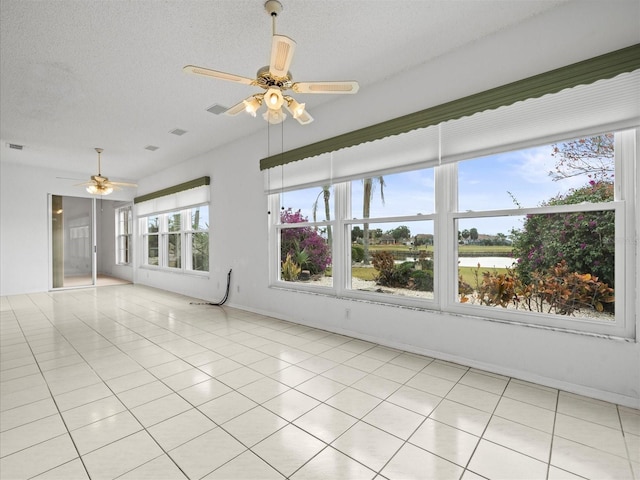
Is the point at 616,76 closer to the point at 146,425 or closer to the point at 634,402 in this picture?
the point at 634,402

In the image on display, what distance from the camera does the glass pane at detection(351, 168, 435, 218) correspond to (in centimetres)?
331

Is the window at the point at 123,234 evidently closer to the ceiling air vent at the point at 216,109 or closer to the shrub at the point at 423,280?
the ceiling air vent at the point at 216,109

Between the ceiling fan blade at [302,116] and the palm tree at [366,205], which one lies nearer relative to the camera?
the ceiling fan blade at [302,116]

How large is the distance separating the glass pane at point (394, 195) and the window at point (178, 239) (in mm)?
Answer: 3684

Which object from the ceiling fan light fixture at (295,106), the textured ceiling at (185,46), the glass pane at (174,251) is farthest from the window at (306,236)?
the glass pane at (174,251)

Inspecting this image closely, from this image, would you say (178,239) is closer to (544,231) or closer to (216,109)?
(216,109)

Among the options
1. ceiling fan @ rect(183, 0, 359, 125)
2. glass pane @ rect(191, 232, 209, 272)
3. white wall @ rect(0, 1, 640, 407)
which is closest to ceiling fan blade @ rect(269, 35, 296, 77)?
ceiling fan @ rect(183, 0, 359, 125)

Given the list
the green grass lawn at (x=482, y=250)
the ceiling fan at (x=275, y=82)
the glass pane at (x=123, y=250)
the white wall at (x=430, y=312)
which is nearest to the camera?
the ceiling fan at (x=275, y=82)

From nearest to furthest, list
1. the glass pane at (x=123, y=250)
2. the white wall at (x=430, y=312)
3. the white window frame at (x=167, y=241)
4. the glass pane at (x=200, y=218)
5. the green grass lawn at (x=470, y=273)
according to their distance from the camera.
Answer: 1. the white wall at (x=430, y=312)
2. the green grass lawn at (x=470, y=273)
3. the glass pane at (x=200, y=218)
4. the white window frame at (x=167, y=241)
5. the glass pane at (x=123, y=250)

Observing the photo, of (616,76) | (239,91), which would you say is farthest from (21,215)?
(616,76)

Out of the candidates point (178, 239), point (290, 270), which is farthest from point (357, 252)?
point (178, 239)

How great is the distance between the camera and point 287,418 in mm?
A: 2072

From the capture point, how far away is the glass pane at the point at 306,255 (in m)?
4.30

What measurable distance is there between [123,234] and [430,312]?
987 cm
